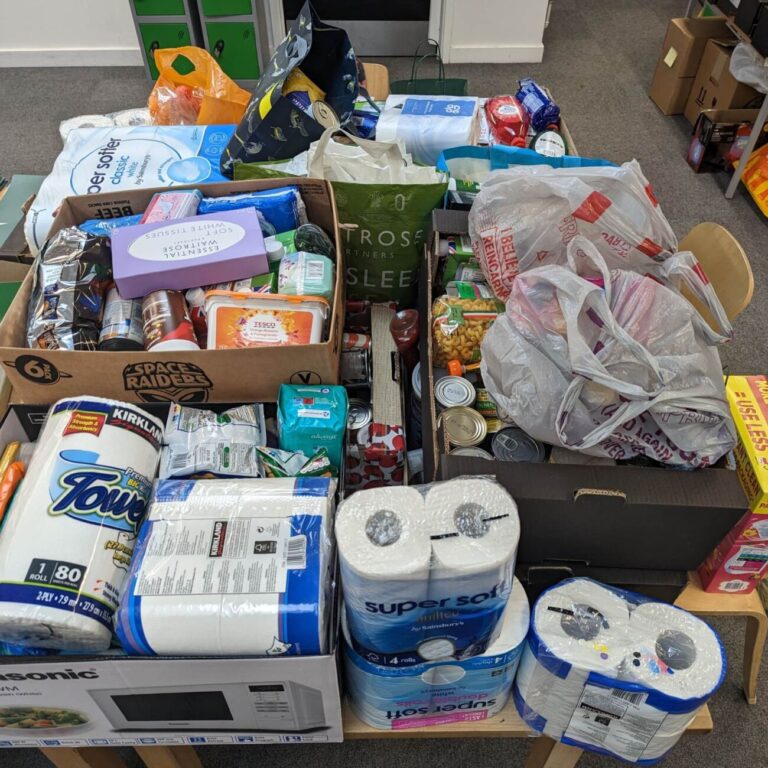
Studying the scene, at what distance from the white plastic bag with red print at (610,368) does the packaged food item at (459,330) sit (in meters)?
0.15

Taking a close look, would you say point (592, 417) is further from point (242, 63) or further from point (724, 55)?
point (242, 63)

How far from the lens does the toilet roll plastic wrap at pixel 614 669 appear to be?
32.0 inches

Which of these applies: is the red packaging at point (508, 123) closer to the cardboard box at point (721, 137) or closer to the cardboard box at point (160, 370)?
the cardboard box at point (160, 370)

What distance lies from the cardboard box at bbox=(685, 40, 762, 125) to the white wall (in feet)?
10.5

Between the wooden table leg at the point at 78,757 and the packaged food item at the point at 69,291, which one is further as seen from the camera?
the packaged food item at the point at 69,291

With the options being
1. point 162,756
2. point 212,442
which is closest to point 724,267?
point 212,442

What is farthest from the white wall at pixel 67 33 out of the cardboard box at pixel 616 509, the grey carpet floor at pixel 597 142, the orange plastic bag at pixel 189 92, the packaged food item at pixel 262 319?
the cardboard box at pixel 616 509

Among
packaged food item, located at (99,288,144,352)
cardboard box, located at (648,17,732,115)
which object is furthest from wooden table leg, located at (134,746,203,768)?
cardboard box, located at (648,17,732,115)

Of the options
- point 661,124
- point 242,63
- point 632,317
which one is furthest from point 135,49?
point 632,317

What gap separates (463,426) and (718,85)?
281cm

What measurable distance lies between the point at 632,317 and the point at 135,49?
12.7 feet

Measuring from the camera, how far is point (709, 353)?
104cm

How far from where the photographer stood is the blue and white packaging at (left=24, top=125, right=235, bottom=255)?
5.07 ft

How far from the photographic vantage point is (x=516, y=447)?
3.68ft
